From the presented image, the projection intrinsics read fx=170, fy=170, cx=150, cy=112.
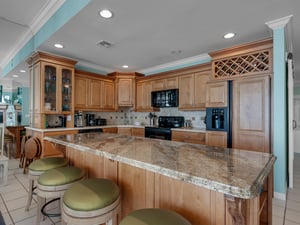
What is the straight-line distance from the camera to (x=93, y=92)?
4.52 metres

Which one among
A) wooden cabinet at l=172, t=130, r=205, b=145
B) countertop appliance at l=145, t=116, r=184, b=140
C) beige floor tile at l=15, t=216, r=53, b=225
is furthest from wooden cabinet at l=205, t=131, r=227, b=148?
beige floor tile at l=15, t=216, r=53, b=225

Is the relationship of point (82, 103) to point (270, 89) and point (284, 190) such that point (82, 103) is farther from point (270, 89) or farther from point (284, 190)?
point (284, 190)

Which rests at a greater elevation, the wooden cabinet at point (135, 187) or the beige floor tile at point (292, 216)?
the wooden cabinet at point (135, 187)

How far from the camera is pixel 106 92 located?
4.83 meters

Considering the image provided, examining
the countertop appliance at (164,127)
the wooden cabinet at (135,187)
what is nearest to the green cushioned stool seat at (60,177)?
the wooden cabinet at (135,187)

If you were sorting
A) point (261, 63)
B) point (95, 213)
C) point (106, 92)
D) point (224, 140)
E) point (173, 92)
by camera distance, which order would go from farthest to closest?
point (106, 92) < point (173, 92) < point (224, 140) < point (261, 63) < point (95, 213)

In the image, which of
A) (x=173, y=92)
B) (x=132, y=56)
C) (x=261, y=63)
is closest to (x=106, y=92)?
(x=132, y=56)

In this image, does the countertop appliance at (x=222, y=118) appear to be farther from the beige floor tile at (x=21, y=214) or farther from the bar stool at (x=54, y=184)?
the beige floor tile at (x=21, y=214)

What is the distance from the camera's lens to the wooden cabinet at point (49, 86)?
3463 mm

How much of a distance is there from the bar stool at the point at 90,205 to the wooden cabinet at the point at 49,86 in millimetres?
2883

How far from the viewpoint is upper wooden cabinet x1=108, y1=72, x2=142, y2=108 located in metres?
4.95

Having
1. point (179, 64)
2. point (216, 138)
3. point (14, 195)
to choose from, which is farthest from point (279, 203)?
point (14, 195)

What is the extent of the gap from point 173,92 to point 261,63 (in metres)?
1.90

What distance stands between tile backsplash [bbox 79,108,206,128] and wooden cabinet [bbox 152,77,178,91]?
0.63 meters
